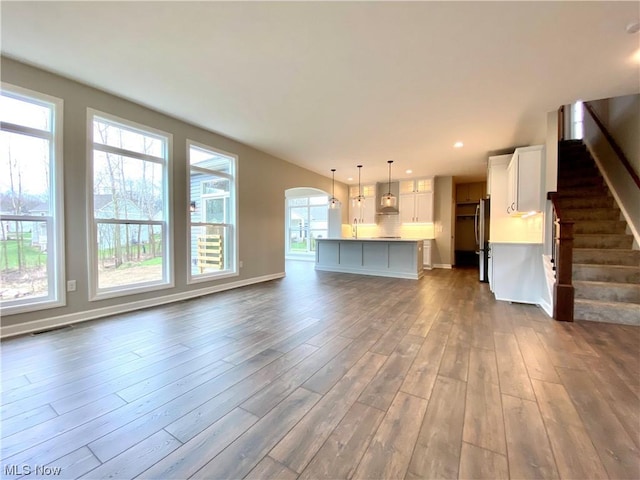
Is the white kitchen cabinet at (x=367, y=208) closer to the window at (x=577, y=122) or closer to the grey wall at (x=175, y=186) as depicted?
the grey wall at (x=175, y=186)

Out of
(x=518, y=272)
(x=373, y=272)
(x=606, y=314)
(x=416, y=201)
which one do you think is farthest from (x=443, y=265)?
(x=606, y=314)

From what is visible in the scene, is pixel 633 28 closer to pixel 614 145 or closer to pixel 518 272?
pixel 518 272

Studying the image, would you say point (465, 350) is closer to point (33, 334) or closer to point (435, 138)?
point (435, 138)

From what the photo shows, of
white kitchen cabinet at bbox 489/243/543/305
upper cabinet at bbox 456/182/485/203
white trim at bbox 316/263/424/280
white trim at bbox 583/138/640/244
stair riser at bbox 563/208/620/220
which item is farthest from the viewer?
upper cabinet at bbox 456/182/485/203

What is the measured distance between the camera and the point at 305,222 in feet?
36.1

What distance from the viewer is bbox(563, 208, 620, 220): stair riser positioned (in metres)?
4.23

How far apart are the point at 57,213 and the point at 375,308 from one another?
4029 mm

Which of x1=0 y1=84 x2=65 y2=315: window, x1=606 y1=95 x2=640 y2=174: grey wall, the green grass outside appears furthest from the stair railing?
the green grass outside

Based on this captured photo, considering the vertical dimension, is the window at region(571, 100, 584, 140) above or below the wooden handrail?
above

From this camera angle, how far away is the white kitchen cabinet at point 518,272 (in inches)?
157

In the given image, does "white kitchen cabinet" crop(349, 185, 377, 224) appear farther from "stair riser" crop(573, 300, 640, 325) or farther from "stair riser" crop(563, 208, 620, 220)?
"stair riser" crop(573, 300, 640, 325)

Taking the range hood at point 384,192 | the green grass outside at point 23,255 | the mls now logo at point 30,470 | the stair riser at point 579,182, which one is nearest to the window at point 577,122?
the stair riser at point 579,182

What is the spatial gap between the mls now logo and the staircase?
4.79 meters

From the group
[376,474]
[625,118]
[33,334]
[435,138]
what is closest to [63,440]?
[376,474]
